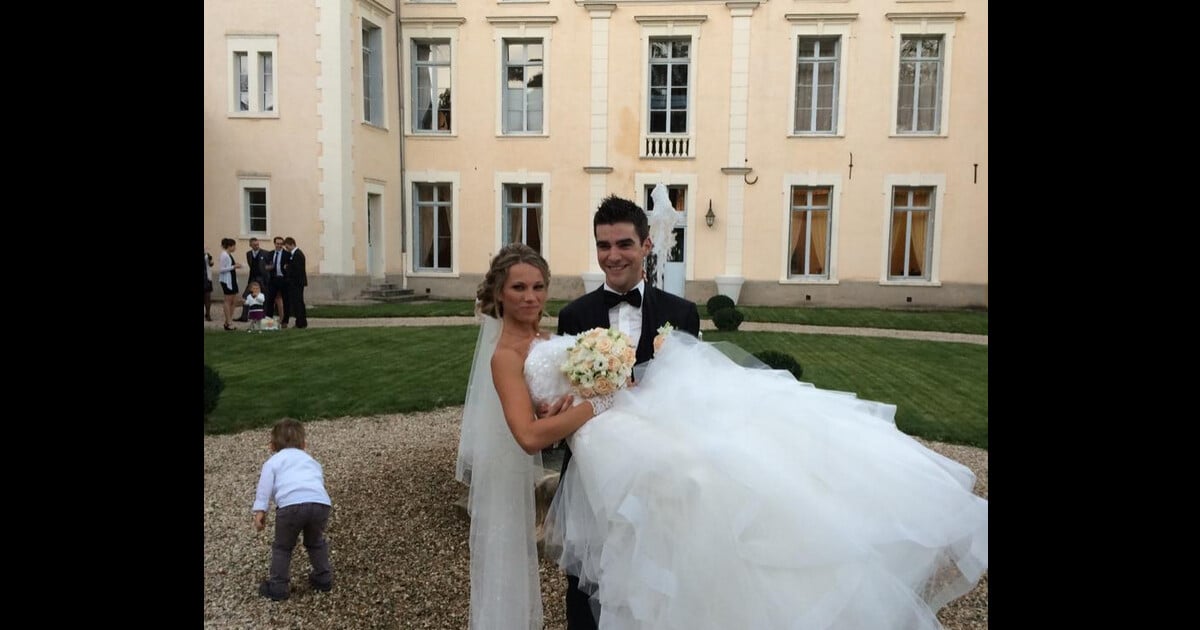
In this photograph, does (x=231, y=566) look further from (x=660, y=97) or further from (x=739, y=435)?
(x=660, y=97)

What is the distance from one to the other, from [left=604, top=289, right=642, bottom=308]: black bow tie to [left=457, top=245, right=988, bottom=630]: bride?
344mm

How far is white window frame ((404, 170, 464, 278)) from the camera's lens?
59.9 feet

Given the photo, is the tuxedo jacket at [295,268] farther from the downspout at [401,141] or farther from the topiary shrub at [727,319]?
the topiary shrub at [727,319]

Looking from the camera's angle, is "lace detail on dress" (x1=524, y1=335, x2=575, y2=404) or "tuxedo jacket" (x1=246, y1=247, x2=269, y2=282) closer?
"lace detail on dress" (x1=524, y1=335, x2=575, y2=404)

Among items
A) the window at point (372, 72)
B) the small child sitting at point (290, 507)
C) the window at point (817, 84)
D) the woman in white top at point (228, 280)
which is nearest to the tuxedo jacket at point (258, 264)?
the woman in white top at point (228, 280)

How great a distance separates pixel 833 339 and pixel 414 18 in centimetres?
1311

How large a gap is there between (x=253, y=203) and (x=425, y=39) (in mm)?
5982

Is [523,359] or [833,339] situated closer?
[523,359]

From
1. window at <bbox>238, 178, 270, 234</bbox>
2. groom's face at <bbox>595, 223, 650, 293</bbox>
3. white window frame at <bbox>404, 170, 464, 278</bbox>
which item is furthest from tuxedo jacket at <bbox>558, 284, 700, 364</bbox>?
white window frame at <bbox>404, 170, 464, 278</bbox>

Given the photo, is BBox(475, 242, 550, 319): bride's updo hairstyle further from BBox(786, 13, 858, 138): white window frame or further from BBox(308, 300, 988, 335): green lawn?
BBox(786, 13, 858, 138): white window frame

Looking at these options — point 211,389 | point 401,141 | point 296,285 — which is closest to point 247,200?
point 401,141

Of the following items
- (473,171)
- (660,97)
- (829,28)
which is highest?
(829,28)
